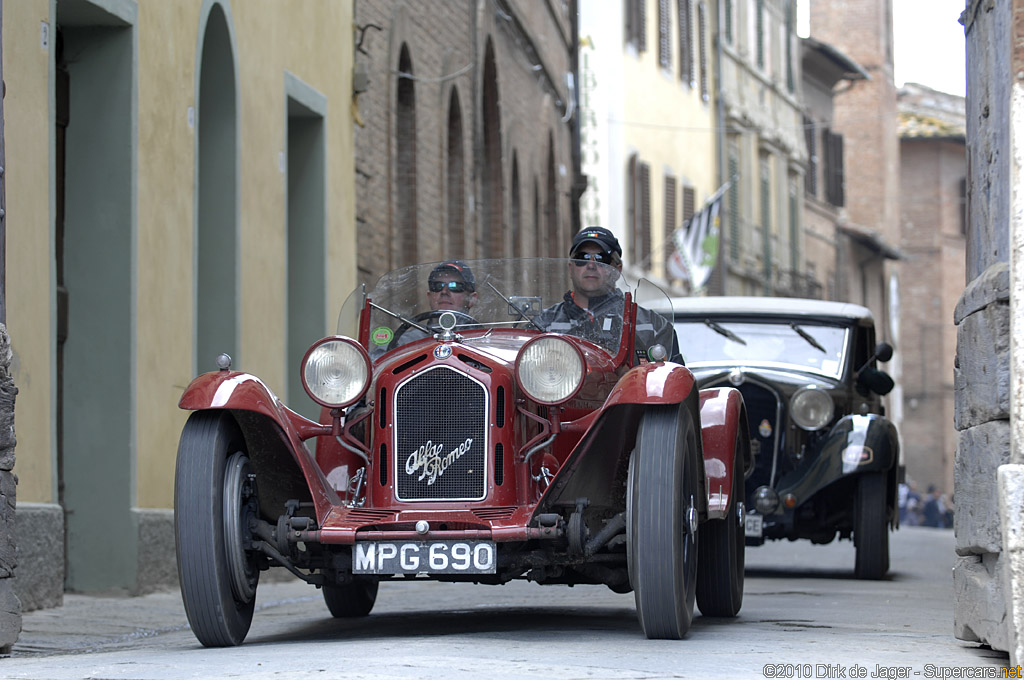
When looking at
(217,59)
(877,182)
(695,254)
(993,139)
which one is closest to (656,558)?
(993,139)

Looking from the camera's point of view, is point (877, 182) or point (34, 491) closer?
point (34, 491)

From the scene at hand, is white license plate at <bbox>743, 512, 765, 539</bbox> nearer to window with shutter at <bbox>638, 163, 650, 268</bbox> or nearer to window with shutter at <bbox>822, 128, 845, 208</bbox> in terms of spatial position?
window with shutter at <bbox>638, 163, 650, 268</bbox>

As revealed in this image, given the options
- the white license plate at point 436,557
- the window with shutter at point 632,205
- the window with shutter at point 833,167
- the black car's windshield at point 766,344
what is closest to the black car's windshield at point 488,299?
the white license plate at point 436,557

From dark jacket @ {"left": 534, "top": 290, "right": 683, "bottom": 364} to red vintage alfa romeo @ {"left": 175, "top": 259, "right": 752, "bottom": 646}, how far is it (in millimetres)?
306

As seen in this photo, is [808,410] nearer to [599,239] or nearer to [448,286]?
[599,239]

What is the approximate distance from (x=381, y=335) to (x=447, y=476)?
109cm

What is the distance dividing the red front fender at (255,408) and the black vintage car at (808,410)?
542cm

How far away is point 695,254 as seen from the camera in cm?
3038

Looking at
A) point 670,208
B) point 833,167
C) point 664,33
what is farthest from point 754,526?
point 833,167

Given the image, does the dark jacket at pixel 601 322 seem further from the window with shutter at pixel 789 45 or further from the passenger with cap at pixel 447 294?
the window with shutter at pixel 789 45

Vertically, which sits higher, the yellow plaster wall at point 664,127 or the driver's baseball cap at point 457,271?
the yellow plaster wall at point 664,127

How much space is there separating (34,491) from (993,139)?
508 cm

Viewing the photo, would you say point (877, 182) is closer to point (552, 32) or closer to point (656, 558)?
point (552, 32)

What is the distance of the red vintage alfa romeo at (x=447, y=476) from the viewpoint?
6512 millimetres
